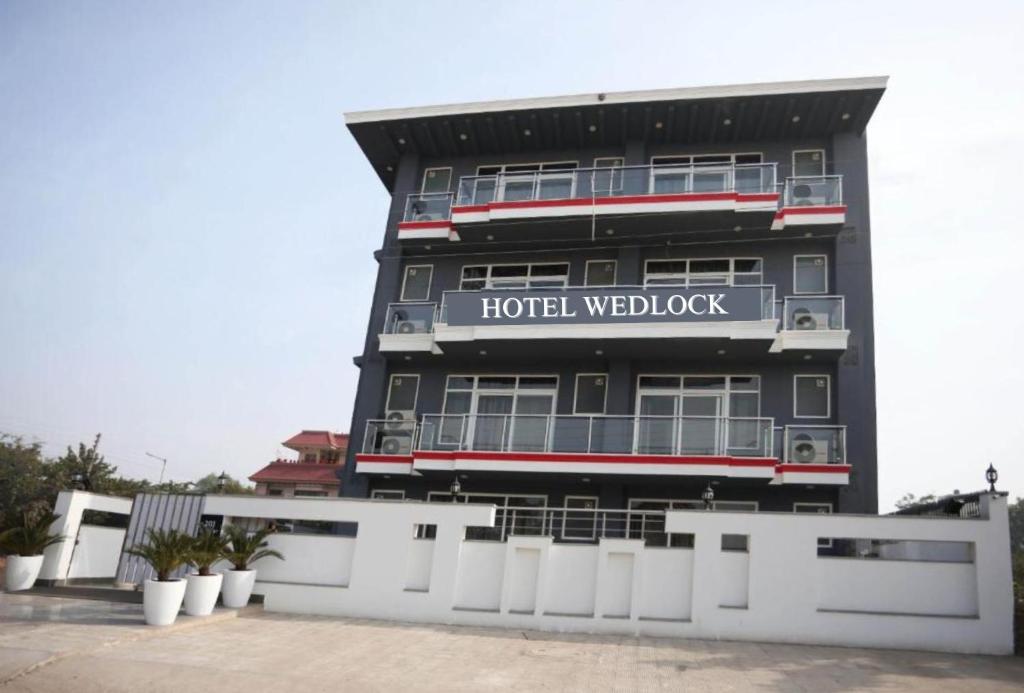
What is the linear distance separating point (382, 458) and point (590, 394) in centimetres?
577

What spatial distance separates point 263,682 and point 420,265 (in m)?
15.6

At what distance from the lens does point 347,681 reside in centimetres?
884

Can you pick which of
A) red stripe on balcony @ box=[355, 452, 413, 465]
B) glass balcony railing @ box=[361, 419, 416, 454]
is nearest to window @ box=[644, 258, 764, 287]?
glass balcony railing @ box=[361, 419, 416, 454]

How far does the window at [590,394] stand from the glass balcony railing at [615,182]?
192 inches

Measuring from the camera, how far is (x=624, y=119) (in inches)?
843

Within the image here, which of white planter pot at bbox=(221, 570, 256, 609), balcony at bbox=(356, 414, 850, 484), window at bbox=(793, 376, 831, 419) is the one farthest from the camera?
window at bbox=(793, 376, 831, 419)

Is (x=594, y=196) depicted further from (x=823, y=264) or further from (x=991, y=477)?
(x=991, y=477)

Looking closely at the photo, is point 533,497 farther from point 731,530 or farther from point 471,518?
point 731,530

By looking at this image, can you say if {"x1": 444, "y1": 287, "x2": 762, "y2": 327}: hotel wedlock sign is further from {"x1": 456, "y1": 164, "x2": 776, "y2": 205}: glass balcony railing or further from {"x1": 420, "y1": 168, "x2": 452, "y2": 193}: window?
{"x1": 420, "y1": 168, "x2": 452, "y2": 193}: window

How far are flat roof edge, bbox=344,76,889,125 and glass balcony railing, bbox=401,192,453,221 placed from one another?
2.38 meters

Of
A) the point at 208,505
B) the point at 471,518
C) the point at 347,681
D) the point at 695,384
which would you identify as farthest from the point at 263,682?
the point at 695,384

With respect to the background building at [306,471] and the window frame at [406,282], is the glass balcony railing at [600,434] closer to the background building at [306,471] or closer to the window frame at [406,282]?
the window frame at [406,282]

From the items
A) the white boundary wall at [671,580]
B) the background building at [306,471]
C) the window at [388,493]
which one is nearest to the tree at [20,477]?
the background building at [306,471]

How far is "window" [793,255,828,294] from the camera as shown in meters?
19.9
